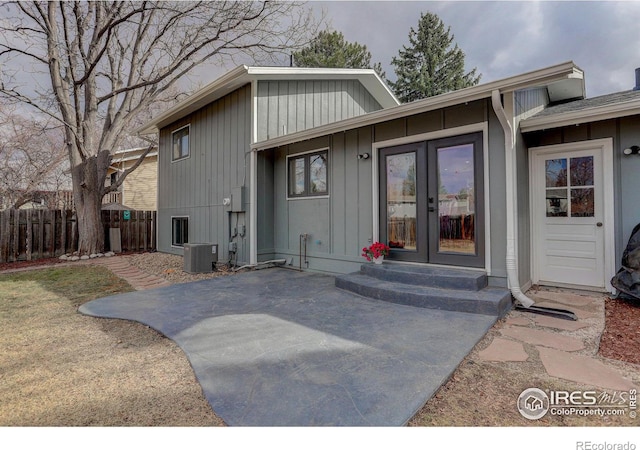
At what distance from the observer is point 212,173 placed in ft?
23.9

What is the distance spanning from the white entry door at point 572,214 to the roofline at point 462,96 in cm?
115

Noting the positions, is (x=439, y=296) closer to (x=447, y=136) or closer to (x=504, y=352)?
(x=504, y=352)

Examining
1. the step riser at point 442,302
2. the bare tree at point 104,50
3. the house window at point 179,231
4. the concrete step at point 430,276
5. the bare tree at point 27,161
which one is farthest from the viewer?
the bare tree at point 27,161

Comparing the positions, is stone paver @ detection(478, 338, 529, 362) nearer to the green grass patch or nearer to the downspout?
the downspout

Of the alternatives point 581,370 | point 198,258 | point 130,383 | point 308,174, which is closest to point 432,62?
point 308,174

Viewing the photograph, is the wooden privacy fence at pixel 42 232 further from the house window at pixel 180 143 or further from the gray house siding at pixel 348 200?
the gray house siding at pixel 348 200

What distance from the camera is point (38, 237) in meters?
7.99

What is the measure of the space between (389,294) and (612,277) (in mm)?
2856

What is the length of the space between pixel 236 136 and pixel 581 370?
251 inches

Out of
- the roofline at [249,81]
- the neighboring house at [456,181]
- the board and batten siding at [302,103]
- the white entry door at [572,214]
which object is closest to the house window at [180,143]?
the roofline at [249,81]

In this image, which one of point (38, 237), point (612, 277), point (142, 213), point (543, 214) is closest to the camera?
point (612, 277)

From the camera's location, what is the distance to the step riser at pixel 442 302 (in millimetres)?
3260
